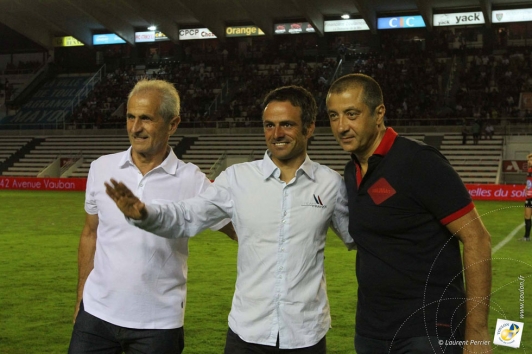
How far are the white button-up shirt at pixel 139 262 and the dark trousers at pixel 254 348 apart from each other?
0.37 metres

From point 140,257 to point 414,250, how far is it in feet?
4.43

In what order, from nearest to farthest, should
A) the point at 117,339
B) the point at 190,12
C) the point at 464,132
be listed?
the point at 117,339
the point at 464,132
the point at 190,12

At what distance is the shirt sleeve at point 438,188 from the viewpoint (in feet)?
9.39

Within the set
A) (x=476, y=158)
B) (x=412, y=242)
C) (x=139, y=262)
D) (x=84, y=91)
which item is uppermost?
(x=84, y=91)

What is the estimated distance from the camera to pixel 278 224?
3191 mm

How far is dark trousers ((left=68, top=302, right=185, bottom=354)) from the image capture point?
3.38 metres

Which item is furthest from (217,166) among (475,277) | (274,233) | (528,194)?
(475,277)

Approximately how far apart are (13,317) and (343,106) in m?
6.07

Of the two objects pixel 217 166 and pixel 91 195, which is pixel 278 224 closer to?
pixel 91 195

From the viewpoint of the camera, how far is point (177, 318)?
3.46 meters

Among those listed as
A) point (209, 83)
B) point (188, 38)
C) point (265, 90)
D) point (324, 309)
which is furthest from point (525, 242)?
point (188, 38)

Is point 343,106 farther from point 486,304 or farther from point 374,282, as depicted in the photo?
point 486,304

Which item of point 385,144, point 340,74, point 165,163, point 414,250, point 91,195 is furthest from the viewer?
point 340,74

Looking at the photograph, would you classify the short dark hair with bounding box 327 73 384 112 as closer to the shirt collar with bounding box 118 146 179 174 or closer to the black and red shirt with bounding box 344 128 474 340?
the black and red shirt with bounding box 344 128 474 340
